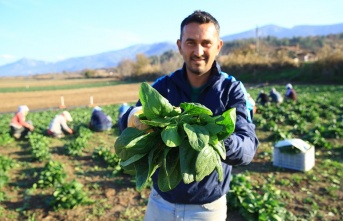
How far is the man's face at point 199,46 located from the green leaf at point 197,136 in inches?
35.3

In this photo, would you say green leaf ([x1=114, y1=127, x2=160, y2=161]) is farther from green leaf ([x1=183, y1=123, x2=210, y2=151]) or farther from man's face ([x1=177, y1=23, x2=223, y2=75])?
man's face ([x1=177, y1=23, x2=223, y2=75])

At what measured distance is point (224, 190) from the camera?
2551 millimetres

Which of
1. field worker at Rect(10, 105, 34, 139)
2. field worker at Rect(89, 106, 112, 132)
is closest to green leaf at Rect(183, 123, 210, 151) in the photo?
field worker at Rect(89, 106, 112, 132)

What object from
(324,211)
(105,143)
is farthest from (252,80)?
(324,211)

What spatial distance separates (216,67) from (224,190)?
41.1 inches

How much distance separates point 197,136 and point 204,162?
0.46ft

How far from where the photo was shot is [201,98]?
2480mm

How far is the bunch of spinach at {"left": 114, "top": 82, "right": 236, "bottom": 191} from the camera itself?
1542mm

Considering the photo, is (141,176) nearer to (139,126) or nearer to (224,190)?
(139,126)

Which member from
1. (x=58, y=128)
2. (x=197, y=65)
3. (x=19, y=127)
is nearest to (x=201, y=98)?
(x=197, y=65)

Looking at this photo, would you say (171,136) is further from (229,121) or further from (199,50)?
(199,50)

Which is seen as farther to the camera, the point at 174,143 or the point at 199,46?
the point at 199,46

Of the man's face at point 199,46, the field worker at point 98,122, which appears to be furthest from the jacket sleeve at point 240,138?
the field worker at point 98,122

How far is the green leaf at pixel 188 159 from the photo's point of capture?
1.55 m
